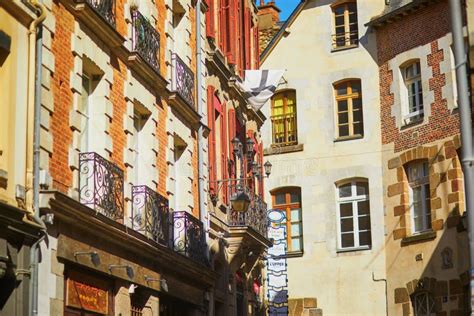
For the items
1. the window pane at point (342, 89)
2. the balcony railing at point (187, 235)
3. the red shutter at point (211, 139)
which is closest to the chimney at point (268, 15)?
the window pane at point (342, 89)

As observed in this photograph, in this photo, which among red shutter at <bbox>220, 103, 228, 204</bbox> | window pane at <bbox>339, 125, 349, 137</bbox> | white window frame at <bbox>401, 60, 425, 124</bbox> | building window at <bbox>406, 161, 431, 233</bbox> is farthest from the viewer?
window pane at <bbox>339, 125, 349, 137</bbox>

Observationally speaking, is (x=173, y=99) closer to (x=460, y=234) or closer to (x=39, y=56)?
(x=39, y=56)

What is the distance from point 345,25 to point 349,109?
2673 millimetres

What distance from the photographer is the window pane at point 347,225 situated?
3504 cm

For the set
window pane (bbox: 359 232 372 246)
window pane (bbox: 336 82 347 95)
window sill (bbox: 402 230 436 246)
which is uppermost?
window pane (bbox: 336 82 347 95)

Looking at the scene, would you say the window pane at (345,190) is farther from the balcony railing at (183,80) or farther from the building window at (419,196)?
the balcony railing at (183,80)

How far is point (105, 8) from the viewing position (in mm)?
19359

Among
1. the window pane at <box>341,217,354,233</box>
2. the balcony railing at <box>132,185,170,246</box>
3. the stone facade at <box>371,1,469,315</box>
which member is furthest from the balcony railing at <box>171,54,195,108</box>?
the window pane at <box>341,217,354,233</box>

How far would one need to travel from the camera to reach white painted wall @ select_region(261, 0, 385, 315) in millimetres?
34438

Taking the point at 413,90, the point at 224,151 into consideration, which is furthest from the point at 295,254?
the point at 224,151

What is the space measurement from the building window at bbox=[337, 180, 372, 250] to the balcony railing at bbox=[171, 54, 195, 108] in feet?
37.5

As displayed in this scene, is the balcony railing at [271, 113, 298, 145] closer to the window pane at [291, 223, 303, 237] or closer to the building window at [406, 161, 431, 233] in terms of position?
the window pane at [291, 223, 303, 237]

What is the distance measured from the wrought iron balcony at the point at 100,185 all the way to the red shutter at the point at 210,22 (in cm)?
805

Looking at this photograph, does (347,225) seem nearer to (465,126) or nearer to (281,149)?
(281,149)
